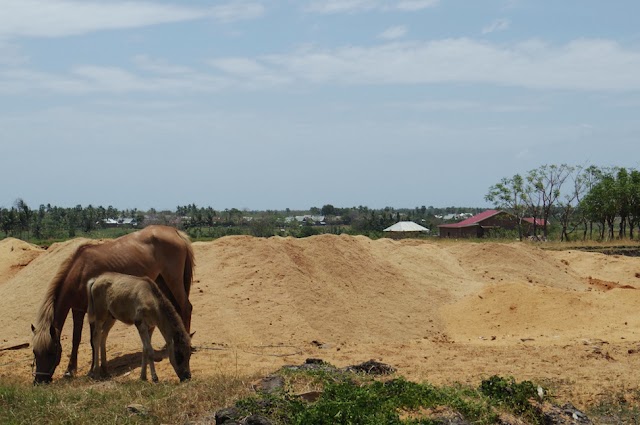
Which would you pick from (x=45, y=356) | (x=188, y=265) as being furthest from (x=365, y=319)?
(x=45, y=356)

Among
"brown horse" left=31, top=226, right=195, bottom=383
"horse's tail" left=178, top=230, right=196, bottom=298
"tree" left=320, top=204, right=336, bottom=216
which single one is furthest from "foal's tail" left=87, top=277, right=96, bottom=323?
"tree" left=320, top=204, right=336, bottom=216

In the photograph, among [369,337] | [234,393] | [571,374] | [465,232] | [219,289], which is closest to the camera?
[234,393]

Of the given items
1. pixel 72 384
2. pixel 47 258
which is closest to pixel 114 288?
pixel 72 384

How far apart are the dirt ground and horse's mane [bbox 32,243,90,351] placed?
1042 millimetres

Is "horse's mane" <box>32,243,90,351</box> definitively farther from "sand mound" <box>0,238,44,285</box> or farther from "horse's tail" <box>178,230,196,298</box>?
"sand mound" <box>0,238,44,285</box>

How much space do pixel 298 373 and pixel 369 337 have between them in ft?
18.4

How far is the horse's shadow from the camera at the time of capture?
963cm

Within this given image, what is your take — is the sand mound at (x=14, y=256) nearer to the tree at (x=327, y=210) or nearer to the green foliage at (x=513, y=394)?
the green foliage at (x=513, y=394)

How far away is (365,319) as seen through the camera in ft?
46.5

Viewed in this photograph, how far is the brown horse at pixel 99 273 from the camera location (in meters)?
9.29

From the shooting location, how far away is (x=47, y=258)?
1628 cm

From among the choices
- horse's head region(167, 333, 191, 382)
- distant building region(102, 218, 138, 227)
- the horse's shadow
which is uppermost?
distant building region(102, 218, 138, 227)

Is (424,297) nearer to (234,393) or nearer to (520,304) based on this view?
(520,304)

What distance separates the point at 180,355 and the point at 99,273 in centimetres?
212
